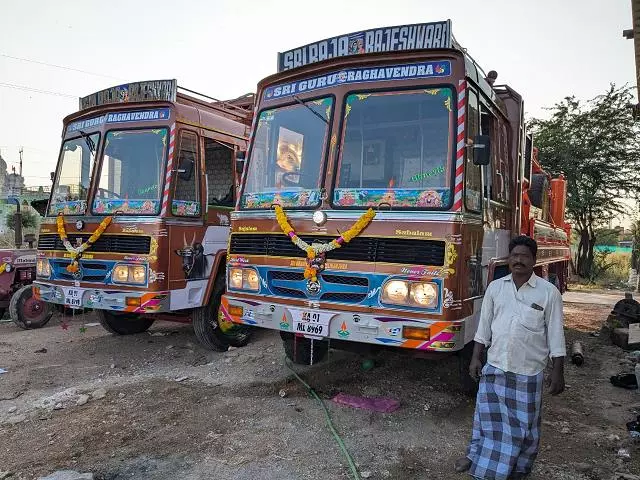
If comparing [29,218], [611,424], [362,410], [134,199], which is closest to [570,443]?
[611,424]

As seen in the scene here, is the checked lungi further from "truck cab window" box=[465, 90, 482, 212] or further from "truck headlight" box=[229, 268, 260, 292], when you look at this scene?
"truck headlight" box=[229, 268, 260, 292]

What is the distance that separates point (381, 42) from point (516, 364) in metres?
2.77

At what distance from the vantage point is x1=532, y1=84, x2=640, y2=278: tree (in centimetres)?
1834

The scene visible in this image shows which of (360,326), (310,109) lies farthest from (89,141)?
(360,326)

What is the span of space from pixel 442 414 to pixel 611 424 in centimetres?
146

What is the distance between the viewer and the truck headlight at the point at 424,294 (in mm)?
3814

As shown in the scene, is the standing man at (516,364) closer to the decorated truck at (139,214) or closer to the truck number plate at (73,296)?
the decorated truck at (139,214)

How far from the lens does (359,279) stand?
4.09 m

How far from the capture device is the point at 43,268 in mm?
6477

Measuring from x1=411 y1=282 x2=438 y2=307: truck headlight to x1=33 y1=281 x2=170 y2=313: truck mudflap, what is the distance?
3174 mm

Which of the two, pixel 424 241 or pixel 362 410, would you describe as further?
pixel 362 410

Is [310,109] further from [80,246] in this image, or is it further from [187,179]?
[80,246]

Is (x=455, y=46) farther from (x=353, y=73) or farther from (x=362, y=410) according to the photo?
(x=362, y=410)

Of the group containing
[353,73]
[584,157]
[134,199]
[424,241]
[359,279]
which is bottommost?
[359,279]
